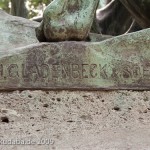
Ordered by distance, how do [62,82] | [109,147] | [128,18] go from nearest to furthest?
[109,147] → [62,82] → [128,18]

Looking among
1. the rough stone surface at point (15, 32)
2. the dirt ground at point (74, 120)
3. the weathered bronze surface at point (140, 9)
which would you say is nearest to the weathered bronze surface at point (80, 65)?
the dirt ground at point (74, 120)

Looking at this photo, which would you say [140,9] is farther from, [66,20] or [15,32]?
[15,32]

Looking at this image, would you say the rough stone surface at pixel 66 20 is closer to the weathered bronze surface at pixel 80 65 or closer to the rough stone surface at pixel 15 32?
the weathered bronze surface at pixel 80 65

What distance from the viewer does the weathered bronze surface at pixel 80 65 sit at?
2.75 m

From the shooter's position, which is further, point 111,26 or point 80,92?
point 111,26

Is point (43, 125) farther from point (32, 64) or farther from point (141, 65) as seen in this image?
point (141, 65)

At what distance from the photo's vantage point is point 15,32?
148 inches

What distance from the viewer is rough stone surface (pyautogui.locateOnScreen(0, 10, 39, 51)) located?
357 centimetres

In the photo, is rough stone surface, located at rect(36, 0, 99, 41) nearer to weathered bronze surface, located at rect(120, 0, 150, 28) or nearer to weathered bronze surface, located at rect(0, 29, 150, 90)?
weathered bronze surface, located at rect(0, 29, 150, 90)

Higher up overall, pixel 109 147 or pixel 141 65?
pixel 141 65

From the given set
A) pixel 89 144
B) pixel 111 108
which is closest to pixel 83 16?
pixel 111 108

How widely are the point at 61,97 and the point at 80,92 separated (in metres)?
0.09

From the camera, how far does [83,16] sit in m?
2.90

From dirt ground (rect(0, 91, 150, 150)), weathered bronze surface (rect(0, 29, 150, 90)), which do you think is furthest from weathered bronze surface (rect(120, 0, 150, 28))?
dirt ground (rect(0, 91, 150, 150))
